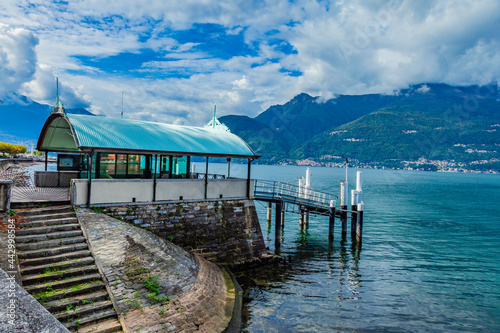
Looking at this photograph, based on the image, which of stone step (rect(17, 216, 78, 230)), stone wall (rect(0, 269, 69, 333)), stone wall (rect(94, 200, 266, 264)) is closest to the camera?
stone wall (rect(0, 269, 69, 333))

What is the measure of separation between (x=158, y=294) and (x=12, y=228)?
6009mm

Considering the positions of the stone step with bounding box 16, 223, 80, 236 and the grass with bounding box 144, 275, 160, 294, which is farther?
the stone step with bounding box 16, 223, 80, 236

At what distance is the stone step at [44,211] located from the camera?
1263 cm

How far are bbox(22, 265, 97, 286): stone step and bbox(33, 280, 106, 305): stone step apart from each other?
1.82 feet

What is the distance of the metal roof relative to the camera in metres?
15.1

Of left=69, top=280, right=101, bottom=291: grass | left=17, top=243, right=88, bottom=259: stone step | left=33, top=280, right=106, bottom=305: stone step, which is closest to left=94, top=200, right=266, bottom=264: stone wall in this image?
left=17, top=243, right=88, bottom=259: stone step

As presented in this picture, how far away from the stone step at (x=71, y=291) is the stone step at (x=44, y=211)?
454cm

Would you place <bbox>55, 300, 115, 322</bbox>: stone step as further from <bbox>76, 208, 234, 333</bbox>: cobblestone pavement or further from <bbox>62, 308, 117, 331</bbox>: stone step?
<bbox>76, 208, 234, 333</bbox>: cobblestone pavement

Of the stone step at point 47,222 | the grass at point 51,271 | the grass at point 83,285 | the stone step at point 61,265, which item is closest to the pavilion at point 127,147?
the stone step at point 47,222

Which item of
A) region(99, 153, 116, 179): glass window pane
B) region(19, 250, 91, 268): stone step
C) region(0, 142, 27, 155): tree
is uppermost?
region(0, 142, 27, 155): tree

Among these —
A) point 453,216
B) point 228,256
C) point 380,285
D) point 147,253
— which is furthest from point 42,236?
point 453,216

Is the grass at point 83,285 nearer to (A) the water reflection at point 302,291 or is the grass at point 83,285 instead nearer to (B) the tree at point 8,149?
(A) the water reflection at point 302,291

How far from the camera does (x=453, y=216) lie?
4494 centimetres

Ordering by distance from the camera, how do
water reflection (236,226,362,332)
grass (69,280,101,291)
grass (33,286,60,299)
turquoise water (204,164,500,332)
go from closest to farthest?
1. grass (33,286,60,299)
2. grass (69,280,101,291)
3. water reflection (236,226,362,332)
4. turquoise water (204,164,500,332)
